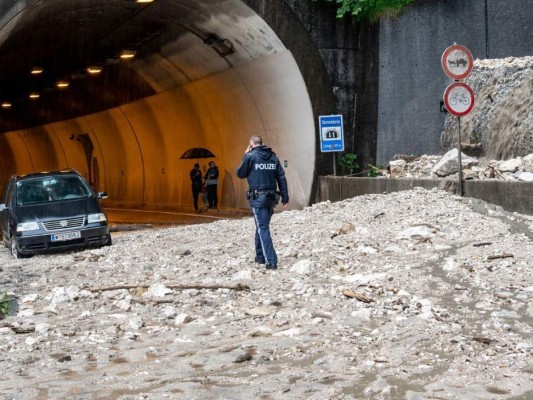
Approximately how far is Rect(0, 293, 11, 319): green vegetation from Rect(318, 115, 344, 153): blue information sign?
10941 mm

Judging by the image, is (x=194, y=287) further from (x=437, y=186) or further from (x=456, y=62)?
(x=437, y=186)

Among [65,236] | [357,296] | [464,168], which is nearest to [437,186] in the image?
[464,168]

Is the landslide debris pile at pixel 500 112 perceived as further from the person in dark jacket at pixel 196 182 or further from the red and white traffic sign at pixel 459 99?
the person in dark jacket at pixel 196 182

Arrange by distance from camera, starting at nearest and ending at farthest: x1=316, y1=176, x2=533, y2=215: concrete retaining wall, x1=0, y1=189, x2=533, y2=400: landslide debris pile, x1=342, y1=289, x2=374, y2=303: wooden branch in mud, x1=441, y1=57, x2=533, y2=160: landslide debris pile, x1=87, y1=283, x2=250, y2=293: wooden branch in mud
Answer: x1=0, y1=189, x2=533, y2=400: landslide debris pile → x1=342, y1=289, x2=374, y2=303: wooden branch in mud → x1=87, y1=283, x2=250, y2=293: wooden branch in mud → x1=316, y1=176, x2=533, y2=215: concrete retaining wall → x1=441, y1=57, x2=533, y2=160: landslide debris pile

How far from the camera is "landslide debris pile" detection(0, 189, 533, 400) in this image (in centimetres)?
648

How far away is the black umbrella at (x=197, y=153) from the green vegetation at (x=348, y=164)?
873cm

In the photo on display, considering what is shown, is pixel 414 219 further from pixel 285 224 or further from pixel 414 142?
pixel 414 142

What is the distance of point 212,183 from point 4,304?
776 inches

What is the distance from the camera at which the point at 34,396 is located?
634 cm

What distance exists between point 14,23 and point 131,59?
10455 millimetres

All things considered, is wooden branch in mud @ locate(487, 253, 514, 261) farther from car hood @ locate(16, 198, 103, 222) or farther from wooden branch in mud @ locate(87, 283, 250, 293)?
car hood @ locate(16, 198, 103, 222)

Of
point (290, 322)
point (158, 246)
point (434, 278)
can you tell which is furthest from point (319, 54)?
point (290, 322)

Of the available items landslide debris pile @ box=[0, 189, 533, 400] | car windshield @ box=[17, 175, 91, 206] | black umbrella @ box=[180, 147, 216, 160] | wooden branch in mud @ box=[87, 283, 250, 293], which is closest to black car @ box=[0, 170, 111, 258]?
car windshield @ box=[17, 175, 91, 206]

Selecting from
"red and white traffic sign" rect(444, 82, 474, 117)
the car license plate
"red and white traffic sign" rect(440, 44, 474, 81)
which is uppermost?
"red and white traffic sign" rect(440, 44, 474, 81)
